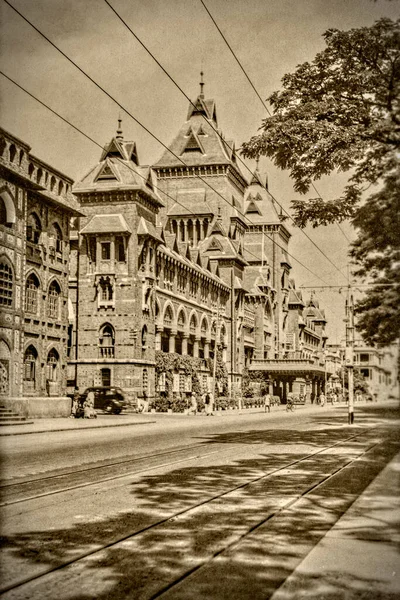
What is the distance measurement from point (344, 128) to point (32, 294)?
30.5 meters

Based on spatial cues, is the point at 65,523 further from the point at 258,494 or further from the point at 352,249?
the point at 352,249

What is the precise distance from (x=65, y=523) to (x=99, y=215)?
157ft

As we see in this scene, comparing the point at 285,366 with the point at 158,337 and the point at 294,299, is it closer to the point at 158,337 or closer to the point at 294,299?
the point at 158,337

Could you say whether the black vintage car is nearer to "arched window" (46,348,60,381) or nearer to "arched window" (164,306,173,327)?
"arched window" (46,348,60,381)

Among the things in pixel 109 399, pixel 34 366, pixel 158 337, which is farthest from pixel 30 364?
pixel 158 337

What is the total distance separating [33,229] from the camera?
42406 millimetres

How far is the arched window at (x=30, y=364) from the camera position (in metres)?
41.4

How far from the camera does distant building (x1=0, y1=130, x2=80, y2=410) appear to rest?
3806cm

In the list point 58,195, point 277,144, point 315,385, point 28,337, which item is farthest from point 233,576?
point 315,385

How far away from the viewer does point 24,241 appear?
40.1 m

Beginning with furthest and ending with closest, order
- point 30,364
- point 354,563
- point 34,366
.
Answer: point 34,366, point 30,364, point 354,563

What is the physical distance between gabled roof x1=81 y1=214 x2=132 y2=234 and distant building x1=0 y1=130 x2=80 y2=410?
763 centimetres

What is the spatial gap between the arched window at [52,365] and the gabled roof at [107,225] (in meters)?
12.7

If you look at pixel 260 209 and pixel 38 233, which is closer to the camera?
pixel 38 233
